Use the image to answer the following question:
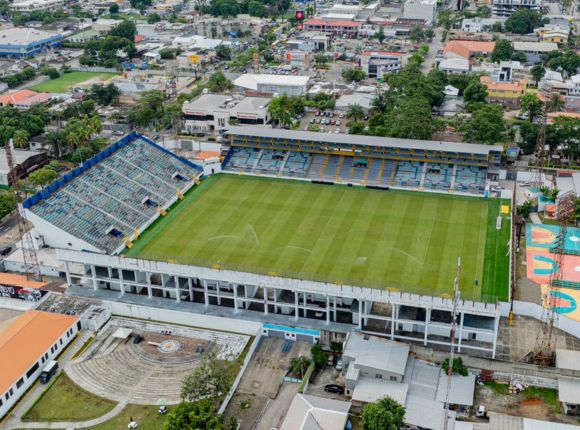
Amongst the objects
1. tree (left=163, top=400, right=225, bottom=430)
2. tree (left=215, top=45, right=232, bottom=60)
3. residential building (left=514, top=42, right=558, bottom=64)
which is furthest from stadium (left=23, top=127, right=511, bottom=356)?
residential building (left=514, top=42, right=558, bottom=64)

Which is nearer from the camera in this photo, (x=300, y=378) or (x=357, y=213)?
(x=300, y=378)

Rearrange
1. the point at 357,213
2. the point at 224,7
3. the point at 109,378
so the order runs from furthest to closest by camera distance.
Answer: the point at 224,7
the point at 357,213
the point at 109,378

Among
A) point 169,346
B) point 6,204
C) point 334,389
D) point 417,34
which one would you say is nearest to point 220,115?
point 6,204

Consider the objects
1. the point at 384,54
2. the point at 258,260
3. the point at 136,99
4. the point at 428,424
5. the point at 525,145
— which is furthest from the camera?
the point at 384,54

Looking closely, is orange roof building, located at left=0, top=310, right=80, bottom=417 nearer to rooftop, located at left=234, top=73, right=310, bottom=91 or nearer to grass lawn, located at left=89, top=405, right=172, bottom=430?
grass lawn, located at left=89, top=405, right=172, bottom=430

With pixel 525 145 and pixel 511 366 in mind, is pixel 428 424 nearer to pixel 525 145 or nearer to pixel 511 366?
pixel 511 366

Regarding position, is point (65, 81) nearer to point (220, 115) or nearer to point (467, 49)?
point (220, 115)

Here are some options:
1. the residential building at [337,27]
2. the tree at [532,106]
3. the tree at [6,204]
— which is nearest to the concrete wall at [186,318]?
the tree at [6,204]

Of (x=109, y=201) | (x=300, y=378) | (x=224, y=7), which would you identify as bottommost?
(x=300, y=378)

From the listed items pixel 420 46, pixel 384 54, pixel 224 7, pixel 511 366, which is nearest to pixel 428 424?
pixel 511 366
